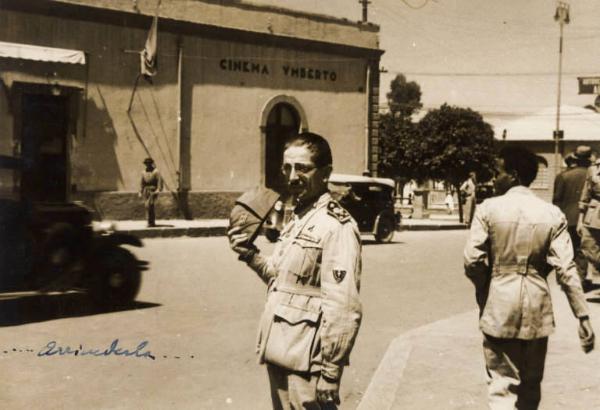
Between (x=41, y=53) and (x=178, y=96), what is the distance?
4.49 meters

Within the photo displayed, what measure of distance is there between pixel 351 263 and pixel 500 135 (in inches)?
2291

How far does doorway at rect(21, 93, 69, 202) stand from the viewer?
67.3 ft

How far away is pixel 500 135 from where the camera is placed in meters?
59.0

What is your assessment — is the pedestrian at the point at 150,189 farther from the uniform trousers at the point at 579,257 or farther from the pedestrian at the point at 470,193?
the uniform trousers at the point at 579,257

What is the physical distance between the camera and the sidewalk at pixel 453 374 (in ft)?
16.3

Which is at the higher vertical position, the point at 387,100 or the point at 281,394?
the point at 387,100

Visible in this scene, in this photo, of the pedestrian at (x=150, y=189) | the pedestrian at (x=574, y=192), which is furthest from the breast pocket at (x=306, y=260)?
the pedestrian at (x=150, y=189)

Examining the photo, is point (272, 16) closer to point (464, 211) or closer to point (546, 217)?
point (464, 211)

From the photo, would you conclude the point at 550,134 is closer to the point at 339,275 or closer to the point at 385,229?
the point at 385,229

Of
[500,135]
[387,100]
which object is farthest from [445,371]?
[387,100]

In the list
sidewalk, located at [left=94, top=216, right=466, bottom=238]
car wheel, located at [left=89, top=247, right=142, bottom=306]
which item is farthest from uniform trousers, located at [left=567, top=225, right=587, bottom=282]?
sidewalk, located at [left=94, top=216, right=466, bottom=238]

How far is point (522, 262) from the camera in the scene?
4078 mm

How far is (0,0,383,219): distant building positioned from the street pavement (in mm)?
10966
